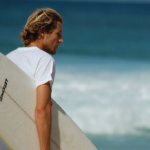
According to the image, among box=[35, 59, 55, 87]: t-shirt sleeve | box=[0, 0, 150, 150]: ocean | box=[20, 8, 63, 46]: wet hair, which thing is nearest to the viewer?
box=[35, 59, 55, 87]: t-shirt sleeve

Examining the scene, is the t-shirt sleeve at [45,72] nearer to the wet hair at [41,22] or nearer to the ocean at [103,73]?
the wet hair at [41,22]

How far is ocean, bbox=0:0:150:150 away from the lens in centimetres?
509

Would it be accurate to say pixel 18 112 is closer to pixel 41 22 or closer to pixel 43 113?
pixel 43 113

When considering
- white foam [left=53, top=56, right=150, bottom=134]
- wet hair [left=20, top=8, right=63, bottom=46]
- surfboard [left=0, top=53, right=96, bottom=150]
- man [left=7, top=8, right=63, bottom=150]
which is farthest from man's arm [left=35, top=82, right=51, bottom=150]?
white foam [left=53, top=56, right=150, bottom=134]

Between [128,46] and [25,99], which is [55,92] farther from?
[128,46]

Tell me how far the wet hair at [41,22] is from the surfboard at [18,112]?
20 centimetres

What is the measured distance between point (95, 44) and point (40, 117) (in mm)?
12577

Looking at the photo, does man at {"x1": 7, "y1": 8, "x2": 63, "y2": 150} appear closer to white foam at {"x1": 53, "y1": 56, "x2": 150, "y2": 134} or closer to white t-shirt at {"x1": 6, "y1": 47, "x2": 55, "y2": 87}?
white t-shirt at {"x1": 6, "y1": 47, "x2": 55, "y2": 87}

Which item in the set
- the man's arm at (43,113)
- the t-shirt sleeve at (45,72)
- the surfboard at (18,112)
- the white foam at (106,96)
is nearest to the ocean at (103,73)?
the white foam at (106,96)

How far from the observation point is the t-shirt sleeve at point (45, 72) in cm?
153

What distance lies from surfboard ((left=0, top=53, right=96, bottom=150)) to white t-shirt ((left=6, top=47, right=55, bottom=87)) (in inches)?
1.9

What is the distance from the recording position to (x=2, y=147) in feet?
7.04

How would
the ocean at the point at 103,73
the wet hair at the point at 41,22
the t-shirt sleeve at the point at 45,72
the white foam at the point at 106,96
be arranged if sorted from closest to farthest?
1. the t-shirt sleeve at the point at 45,72
2. the wet hair at the point at 41,22
3. the ocean at the point at 103,73
4. the white foam at the point at 106,96

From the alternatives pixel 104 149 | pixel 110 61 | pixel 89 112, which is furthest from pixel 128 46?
pixel 104 149
